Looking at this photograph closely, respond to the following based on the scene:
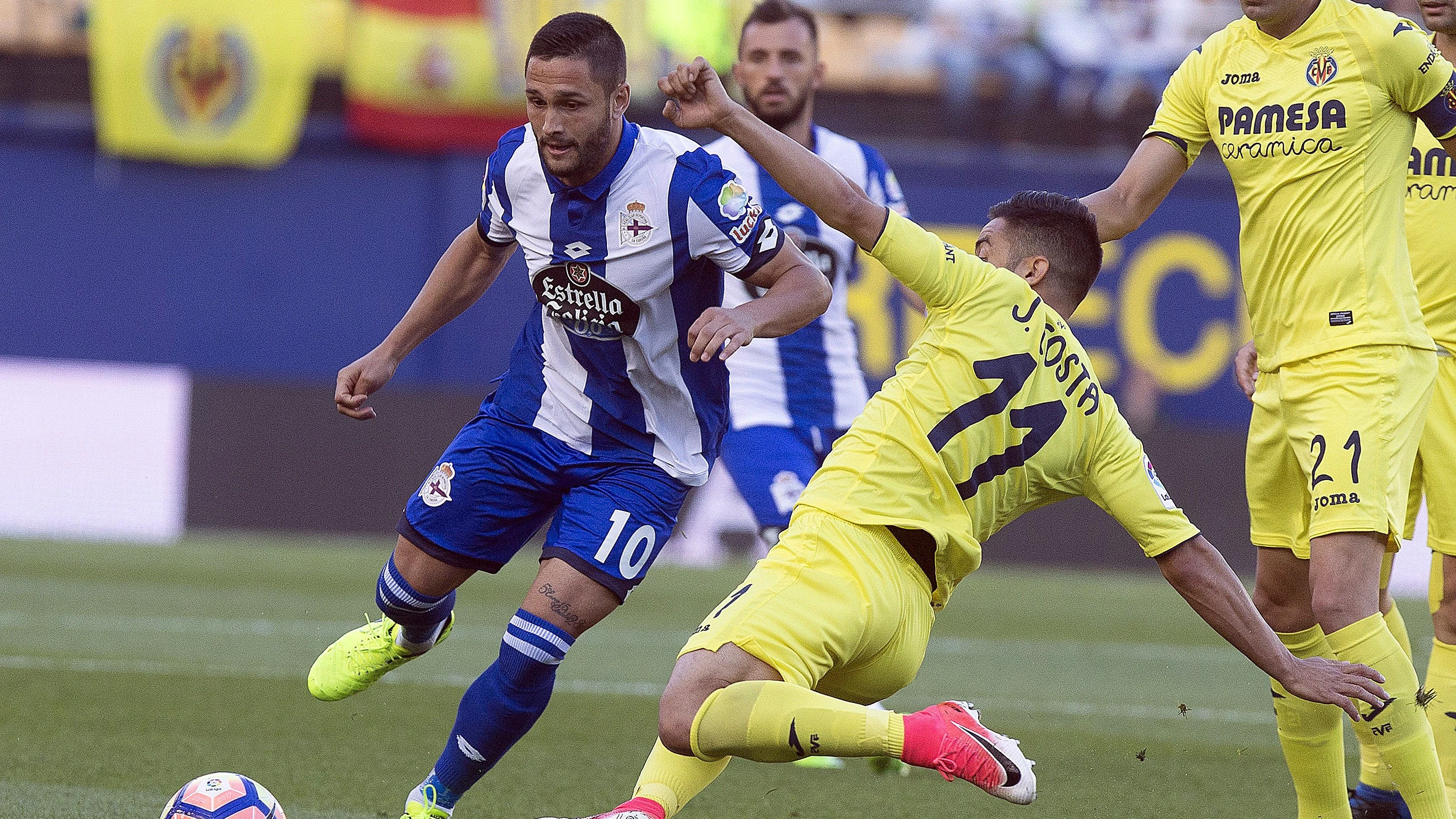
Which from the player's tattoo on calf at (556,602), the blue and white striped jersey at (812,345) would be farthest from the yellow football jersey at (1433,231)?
the player's tattoo on calf at (556,602)

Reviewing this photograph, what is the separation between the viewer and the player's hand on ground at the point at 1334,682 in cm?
365

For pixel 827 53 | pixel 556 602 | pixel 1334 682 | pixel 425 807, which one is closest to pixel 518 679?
pixel 556 602

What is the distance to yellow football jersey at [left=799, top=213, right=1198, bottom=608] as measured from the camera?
3799mm

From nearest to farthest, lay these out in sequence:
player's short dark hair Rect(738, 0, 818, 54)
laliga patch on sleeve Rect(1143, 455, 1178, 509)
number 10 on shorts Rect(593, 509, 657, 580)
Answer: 1. laliga patch on sleeve Rect(1143, 455, 1178, 509)
2. number 10 on shorts Rect(593, 509, 657, 580)
3. player's short dark hair Rect(738, 0, 818, 54)

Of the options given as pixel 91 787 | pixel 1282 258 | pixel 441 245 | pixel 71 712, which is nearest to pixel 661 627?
pixel 71 712

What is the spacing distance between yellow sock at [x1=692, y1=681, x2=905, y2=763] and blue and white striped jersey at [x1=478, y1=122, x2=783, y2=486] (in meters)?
1.06

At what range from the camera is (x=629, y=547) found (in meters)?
4.32

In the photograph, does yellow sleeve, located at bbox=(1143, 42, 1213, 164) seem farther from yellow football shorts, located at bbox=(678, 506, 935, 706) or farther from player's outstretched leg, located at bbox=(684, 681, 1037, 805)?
player's outstretched leg, located at bbox=(684, 681, 1037, 805)

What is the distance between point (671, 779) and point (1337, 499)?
1.73m

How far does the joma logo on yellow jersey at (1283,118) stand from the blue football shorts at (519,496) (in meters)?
1.74

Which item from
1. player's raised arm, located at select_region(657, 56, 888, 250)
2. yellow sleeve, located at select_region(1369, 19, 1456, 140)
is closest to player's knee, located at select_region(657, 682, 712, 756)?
player's raised arm, located at select_region(657, 56, 888, 250)

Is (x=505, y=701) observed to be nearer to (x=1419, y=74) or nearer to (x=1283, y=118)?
(x=1283, y=118)

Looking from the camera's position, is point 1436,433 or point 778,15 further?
point 778,15

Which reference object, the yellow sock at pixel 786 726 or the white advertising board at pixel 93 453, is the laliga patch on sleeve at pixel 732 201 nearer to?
the yellow sock at pixel 786 726
